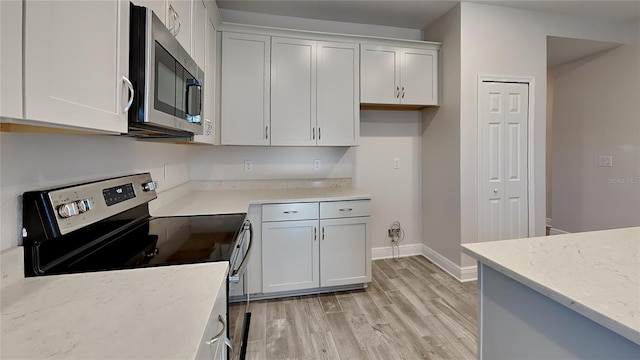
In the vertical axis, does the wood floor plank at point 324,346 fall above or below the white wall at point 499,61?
below

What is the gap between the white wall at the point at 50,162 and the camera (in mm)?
837

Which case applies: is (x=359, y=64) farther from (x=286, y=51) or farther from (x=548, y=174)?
(x=548, y=174)

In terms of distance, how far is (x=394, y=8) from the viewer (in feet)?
9.12

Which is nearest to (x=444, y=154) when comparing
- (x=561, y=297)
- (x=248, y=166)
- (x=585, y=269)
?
(x=248, y=166)

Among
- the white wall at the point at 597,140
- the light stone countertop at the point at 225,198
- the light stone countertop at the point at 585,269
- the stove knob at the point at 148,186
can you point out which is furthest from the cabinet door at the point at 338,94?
the white wall at the point at 597,140

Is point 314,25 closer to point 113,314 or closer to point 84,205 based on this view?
point 84,205

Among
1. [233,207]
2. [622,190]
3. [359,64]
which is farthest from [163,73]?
[622,190]

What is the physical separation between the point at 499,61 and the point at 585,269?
2.58 metres

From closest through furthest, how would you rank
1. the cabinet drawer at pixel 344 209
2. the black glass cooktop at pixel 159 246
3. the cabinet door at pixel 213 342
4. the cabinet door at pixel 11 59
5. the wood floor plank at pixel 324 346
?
the cabinet door at pixel 11 59, the cabinet door at pixel 213 342, the black glass cooktop at pixel 159 246, the wood floor plank at pixel 324 346, the cabinet drawer at pixel 344 209

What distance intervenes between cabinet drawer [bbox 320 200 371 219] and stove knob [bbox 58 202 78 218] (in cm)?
161

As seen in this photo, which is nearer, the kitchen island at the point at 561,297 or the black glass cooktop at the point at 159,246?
the kitchen island at the point at 561,297

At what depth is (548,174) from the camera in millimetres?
4281

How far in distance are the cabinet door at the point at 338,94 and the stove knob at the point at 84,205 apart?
1.86 meters

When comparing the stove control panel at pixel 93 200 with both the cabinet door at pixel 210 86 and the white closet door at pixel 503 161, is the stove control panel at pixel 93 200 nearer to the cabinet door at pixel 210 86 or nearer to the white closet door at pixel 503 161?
the cabinet door at pixel 210 86
